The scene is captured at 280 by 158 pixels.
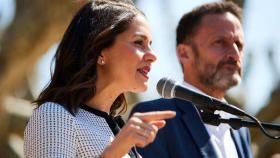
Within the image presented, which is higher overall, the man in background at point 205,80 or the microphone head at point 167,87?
the microphone head at point 167,87

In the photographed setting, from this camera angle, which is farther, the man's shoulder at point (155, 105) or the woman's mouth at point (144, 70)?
the man's shoulder at point (155, 105)

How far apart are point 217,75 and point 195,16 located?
0.51 meters

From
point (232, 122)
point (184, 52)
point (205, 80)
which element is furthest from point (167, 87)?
point (184, 52)

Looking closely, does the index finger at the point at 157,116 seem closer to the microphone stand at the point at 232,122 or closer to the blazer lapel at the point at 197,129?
the microphone stand at the point at 232,122

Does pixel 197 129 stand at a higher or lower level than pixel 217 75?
lower

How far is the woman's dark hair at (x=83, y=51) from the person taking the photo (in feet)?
13.5

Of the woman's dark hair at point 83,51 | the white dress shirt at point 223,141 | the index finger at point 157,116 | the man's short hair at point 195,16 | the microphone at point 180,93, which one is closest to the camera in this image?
the index finger at point 157,116

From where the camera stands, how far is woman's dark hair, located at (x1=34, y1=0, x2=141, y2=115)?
13.5 feet

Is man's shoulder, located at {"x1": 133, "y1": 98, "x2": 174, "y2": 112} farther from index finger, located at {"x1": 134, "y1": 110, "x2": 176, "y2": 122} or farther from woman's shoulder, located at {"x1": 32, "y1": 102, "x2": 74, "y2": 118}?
index finger, located at {"x1": 134, "y1": 110, "x2": 176, "y2": 122}

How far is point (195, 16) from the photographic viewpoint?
5938 mm

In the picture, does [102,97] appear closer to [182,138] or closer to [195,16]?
[182,138]

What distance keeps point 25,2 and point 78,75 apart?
543 centimetres

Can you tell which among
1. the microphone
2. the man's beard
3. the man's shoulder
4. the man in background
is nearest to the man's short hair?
Result: the man in background

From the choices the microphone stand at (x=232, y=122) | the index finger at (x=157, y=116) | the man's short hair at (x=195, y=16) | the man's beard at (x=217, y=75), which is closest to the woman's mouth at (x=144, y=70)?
the microphone stand at (x=232, y=122)
